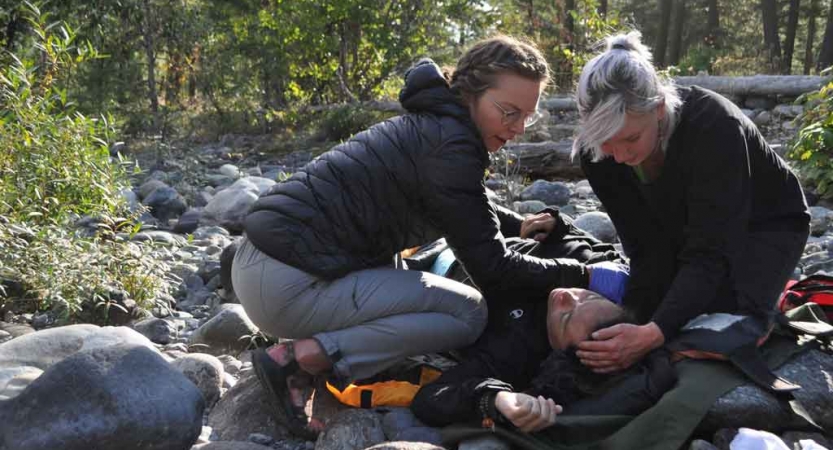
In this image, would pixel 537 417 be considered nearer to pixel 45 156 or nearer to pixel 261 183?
pixel 45 156

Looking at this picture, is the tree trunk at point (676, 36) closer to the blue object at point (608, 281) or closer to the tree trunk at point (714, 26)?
the tree trunk at point (714, 26)

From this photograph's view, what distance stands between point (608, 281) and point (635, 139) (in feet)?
2.61

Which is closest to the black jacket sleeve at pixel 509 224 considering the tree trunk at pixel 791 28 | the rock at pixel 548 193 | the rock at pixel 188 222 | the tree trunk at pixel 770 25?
the rock at pixel 548 193

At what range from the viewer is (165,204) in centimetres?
826

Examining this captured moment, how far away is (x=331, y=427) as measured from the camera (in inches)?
132

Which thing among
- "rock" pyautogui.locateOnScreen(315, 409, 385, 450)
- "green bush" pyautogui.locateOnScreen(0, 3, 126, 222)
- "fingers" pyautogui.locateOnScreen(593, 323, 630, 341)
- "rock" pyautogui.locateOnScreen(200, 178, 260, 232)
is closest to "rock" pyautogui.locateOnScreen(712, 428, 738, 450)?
"fingers" pyautogui.locateOnScreen(593, 323, 630, 341)

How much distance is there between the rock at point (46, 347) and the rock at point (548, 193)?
15.6 ft

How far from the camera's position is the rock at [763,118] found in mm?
11062

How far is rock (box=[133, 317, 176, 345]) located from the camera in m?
4.64

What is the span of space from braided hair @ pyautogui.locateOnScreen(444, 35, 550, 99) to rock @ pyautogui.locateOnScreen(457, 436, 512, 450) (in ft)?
4.47

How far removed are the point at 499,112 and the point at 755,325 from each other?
1.27m

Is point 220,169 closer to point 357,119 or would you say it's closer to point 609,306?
point 357,119

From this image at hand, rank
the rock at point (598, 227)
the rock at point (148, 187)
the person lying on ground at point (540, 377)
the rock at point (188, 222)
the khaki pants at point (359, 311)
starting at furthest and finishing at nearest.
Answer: the rock at point (148, 187)
the rock at point (188, 222)
the rock at point (598, 227)
the khaki pants at point (359, 311)
the person lying on ground at point (540, 377)

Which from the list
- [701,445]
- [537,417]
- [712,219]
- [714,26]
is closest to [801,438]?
[701,445]
